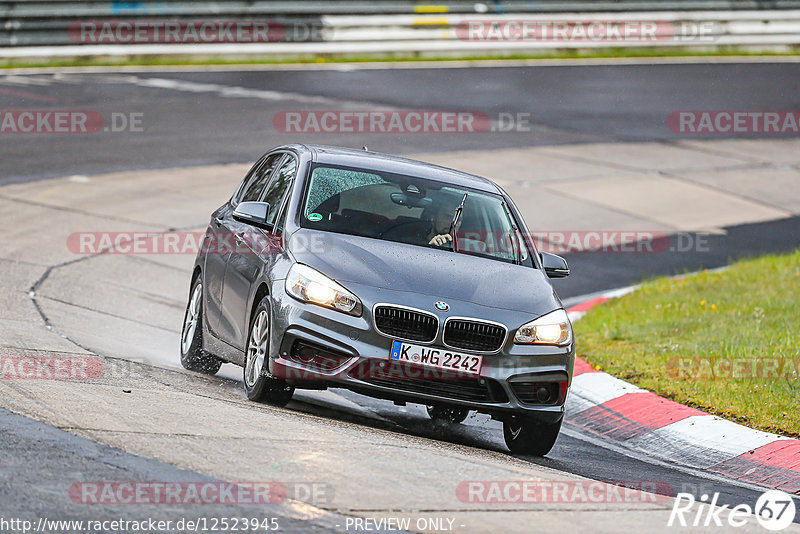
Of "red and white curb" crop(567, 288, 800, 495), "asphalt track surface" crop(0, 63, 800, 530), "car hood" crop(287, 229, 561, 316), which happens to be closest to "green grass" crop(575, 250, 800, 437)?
"red and white curb" crop(567, 288, 800, 495)

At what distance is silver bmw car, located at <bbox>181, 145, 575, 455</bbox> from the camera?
7371mm

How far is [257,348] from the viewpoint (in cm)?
794

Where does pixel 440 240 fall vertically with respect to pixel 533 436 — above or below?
above

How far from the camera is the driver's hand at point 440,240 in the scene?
830cm

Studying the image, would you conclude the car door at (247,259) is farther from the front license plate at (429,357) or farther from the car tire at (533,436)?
the car tire at (533,436)

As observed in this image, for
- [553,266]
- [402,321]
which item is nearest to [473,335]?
[402,321]

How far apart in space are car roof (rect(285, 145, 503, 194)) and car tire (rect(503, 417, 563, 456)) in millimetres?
1845

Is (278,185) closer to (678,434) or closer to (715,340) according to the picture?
(678,434)

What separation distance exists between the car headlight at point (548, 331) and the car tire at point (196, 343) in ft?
9.16

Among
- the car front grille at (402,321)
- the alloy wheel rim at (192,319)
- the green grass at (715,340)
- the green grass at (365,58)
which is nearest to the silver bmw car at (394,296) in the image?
the car front grille at (402,321)

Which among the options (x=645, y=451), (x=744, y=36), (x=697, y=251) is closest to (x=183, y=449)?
(x=645, y=451)

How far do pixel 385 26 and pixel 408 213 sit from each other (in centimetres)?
2101

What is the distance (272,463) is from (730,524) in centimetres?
218

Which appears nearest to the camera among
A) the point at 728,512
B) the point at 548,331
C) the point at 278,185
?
the point at 728,512
